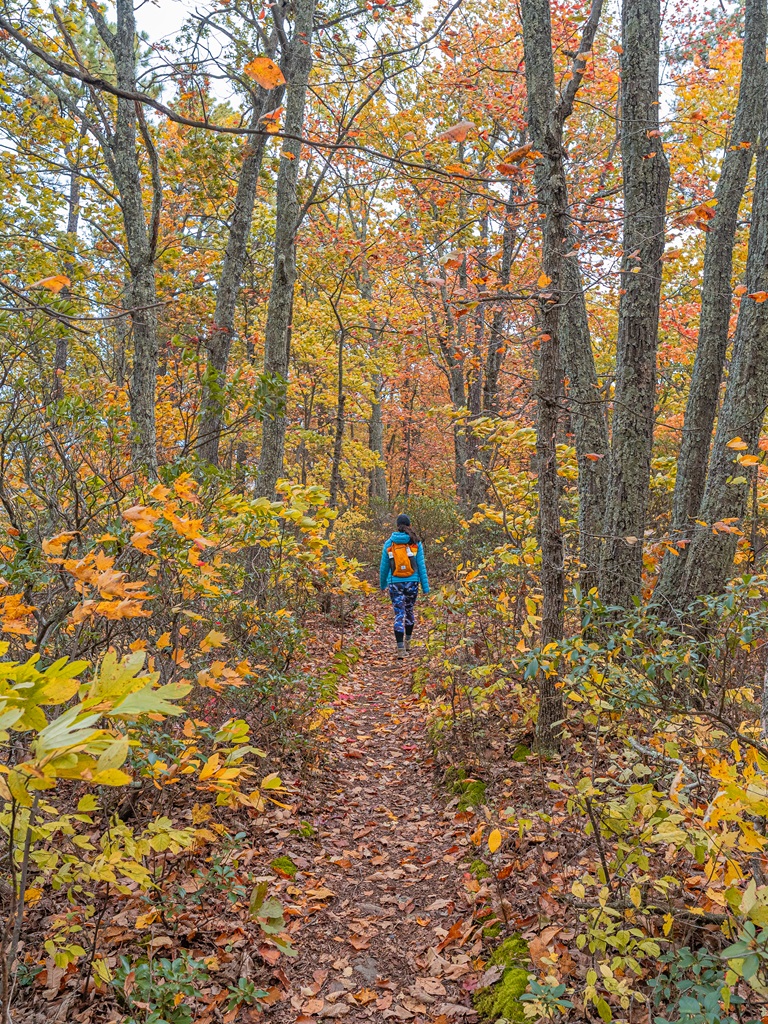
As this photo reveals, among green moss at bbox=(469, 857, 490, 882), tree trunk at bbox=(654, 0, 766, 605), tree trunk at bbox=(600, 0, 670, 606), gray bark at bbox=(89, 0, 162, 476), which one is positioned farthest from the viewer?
gray bark at bbox=(89, 0, 162, 476)

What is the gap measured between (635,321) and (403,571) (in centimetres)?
452

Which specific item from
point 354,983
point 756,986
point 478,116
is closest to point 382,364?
point 478,116

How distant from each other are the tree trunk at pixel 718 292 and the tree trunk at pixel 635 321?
2.79 ft

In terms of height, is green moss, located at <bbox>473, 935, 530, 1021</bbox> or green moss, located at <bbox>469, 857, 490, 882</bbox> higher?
green moss, located at <bbox>473, 935, 530, 1021</bbox>

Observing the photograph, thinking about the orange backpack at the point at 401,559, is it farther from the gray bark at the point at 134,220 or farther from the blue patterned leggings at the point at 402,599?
the gray bark at the point at 134,220

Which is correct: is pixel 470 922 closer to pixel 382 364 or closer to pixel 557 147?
pixel 557 147

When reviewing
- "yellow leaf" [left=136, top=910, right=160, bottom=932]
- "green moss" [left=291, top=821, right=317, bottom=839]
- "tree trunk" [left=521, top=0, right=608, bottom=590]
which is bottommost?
"green moss" [left=291, top=821, right=317, bottom=839]

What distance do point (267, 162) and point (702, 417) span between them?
6268mm

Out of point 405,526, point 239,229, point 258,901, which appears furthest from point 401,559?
point 258,901

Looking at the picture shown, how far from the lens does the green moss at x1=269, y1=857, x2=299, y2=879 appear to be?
3666mm

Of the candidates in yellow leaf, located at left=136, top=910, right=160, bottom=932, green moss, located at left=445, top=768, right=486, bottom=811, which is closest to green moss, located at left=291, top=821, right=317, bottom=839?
green moss, located at left=445, top=768, right=486, bottom=811

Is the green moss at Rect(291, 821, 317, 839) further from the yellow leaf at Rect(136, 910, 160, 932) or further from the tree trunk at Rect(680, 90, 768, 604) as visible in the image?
the tree trunk at Rect(680, 90, 768, 604)

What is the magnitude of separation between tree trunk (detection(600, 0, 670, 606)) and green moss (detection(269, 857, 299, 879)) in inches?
122

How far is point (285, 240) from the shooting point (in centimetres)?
710
